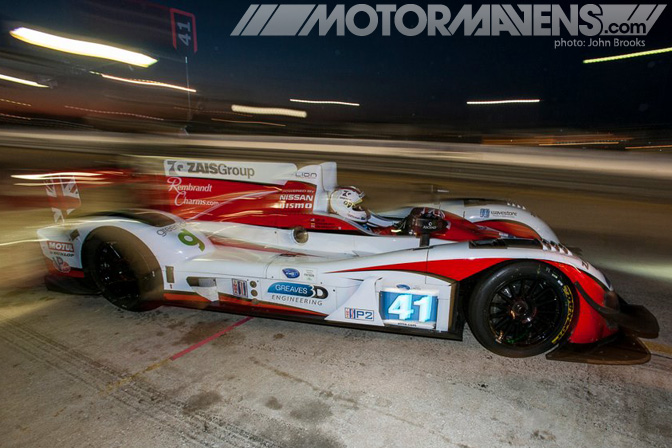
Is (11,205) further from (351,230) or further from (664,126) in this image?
(664,126)

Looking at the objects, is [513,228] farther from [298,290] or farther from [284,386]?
[284,386]

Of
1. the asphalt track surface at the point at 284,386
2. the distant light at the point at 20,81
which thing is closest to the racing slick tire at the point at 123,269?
the asphalt track surface at the point at 284,386

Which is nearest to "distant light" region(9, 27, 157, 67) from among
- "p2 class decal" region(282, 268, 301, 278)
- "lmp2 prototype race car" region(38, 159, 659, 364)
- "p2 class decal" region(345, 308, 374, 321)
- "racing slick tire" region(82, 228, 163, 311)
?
"lmp2 prototype race car" region(38, 159, 659, 364)

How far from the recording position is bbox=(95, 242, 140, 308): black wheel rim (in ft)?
12.9

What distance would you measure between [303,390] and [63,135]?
49.7m

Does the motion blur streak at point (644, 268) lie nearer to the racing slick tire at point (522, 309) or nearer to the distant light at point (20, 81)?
the racing slick tire at point (522, 309)

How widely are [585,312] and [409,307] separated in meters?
1.34

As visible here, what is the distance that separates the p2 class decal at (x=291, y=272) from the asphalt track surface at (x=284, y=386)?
57cm

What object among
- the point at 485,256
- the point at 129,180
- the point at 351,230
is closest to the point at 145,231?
the point at 129,180

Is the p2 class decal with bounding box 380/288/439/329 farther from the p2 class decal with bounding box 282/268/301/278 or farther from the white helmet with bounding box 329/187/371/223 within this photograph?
the white helmet with bounding box 329/187/371/223

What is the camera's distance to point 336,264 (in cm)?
338

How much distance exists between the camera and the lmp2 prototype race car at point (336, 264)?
303 centimetres

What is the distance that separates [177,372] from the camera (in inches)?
118

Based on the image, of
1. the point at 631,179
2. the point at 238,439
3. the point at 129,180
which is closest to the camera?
the point at 238,439
